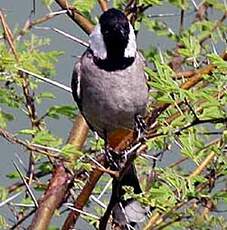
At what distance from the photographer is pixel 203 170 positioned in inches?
122

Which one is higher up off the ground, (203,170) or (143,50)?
(143,50)

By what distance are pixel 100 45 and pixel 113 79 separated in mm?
133

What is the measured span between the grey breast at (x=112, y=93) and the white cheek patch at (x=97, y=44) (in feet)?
0.11

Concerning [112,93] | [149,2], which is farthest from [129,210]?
[149,2]

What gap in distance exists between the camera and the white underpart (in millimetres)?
3080

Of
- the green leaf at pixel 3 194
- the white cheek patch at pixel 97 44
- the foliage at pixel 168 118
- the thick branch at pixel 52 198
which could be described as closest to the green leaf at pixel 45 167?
the foliage at pixel 168 118

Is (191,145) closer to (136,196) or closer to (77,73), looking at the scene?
(136,196)

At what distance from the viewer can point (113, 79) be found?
122 inches

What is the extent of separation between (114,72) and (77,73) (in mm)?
185

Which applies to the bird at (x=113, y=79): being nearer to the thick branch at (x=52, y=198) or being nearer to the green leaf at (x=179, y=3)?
the thick branch at (x=52, y=198)

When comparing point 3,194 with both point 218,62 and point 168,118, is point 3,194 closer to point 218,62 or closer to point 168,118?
point 168,118

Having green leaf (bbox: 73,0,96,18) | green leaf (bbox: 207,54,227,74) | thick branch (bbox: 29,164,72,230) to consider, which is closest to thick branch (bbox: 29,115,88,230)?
thick branch (bbox: 29,164,72,230)

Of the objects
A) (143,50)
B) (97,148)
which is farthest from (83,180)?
(143,50)

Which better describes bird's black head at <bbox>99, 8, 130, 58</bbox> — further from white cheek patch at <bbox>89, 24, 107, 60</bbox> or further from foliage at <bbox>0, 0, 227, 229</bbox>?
foliage at <bbox>0, 0, 227, 229</bbox>
